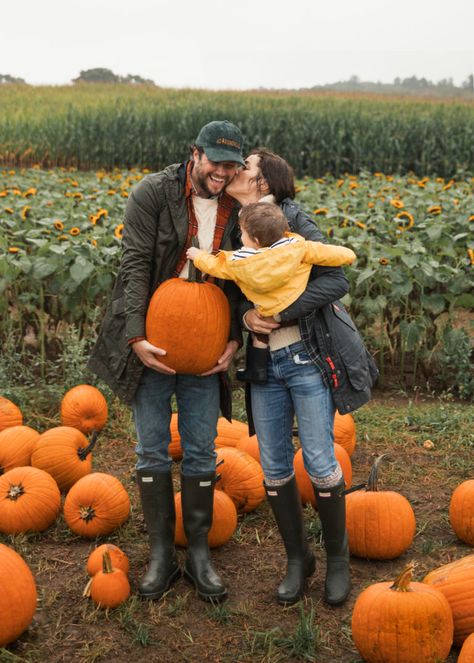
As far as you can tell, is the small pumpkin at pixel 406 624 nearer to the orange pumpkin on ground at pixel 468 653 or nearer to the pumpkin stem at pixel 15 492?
the orange pumpkin on ground at pixel 468 653

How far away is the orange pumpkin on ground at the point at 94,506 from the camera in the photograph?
4039 mm

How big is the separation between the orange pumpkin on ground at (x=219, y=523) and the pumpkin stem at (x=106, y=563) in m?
0.59

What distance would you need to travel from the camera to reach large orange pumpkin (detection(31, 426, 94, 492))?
4500mm

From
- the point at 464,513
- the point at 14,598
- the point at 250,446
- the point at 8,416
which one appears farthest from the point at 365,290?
the point at 14,598

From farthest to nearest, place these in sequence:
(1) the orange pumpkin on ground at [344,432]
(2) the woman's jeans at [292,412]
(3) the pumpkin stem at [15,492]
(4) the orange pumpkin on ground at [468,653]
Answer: (1) the orange pumpkin on ground at [344,432]
(3) the pumpkin stem at [15,492]
(2) the woman's jeans at [292,412]
(4) the orange pumpkin on ground at [468,653]

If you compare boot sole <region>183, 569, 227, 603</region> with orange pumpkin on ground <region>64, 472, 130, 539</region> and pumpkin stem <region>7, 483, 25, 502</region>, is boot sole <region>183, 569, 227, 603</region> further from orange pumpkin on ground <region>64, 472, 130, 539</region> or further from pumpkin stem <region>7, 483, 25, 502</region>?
pumpkin stem <region>7, 483, 25, 502</region>

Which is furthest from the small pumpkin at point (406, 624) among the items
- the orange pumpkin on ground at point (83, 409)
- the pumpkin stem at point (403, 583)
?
the orange pumpkin on ground at point (83, 409)

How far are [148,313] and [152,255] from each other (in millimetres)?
255

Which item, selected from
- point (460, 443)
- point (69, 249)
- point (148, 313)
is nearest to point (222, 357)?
point (148, 313)

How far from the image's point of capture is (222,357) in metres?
3.50

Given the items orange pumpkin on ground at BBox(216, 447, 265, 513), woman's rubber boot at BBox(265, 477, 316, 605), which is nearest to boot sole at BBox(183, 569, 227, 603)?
woman's rubber boot at BBox(265, 477, 316, 605)

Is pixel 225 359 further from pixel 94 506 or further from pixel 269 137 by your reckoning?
pixel 269 137

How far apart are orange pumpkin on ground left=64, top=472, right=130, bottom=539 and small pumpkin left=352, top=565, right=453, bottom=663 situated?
149 centimetres

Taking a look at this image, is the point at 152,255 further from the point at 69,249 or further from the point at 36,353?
the point at 36,353
